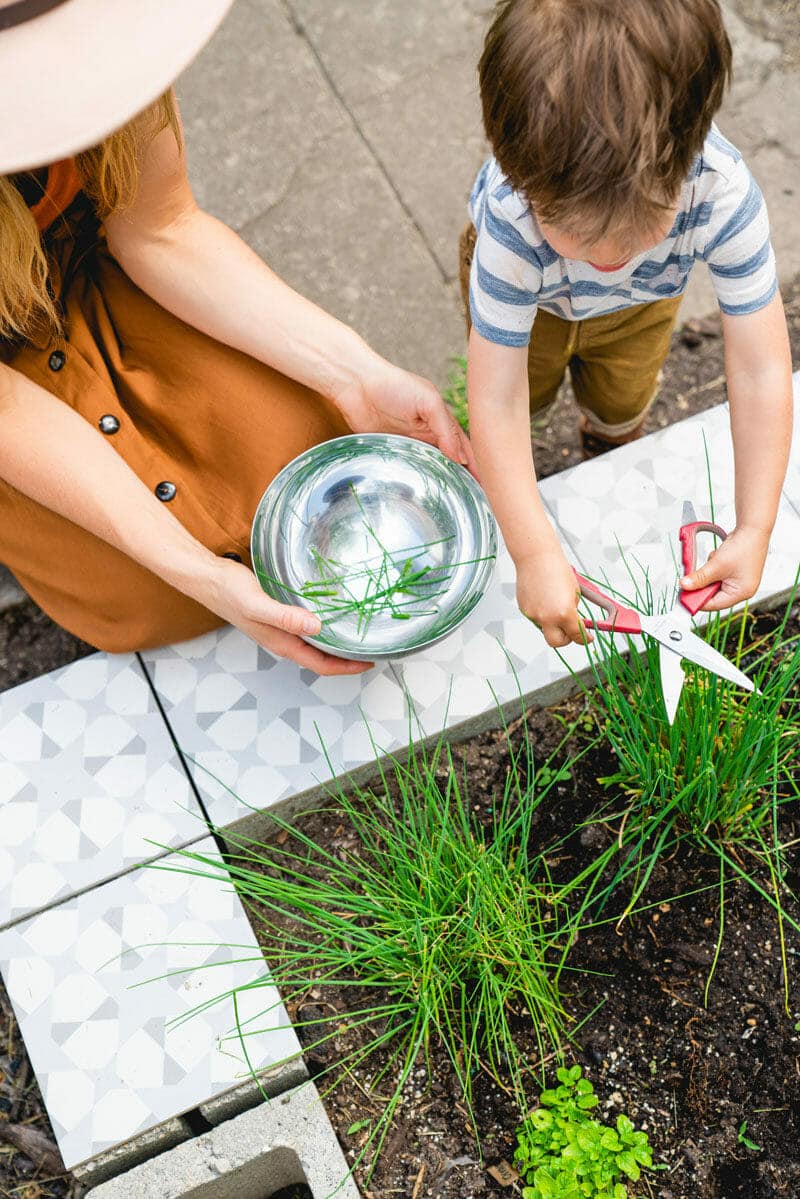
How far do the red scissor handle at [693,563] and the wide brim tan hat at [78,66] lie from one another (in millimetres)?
810

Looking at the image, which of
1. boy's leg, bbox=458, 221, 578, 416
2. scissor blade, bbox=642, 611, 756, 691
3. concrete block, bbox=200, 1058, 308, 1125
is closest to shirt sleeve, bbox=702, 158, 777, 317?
boy's leg, bbox=458, 221, 578, 416

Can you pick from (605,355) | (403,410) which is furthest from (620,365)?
(403,410)

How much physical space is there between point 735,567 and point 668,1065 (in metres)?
0.69

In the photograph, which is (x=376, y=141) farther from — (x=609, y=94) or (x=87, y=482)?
(x=609, y=94)

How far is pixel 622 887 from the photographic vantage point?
1553mm

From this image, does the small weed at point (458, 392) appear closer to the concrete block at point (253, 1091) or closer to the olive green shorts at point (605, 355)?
the olive green shorts at point (605, 355)

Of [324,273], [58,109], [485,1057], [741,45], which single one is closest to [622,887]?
[485,1057]

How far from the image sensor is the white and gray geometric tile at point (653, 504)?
168 cm

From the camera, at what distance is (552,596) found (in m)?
1.37

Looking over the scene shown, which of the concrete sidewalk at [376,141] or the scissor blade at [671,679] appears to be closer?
the scissor blade at [671,679]

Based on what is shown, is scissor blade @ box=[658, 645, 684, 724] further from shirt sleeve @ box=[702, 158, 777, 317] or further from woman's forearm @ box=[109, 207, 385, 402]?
woman's forearm @ box=[109, 207, 385, 402]

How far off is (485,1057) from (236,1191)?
0.40 m

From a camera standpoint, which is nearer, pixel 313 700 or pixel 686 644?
pixel 686 644

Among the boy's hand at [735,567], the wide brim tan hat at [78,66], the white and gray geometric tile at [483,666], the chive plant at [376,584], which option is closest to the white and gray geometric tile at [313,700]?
the white and gray geometric tile at [483,666]
